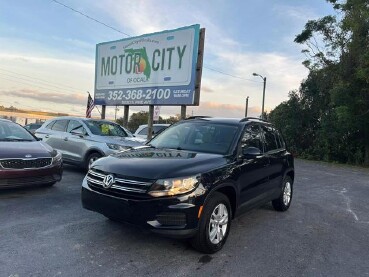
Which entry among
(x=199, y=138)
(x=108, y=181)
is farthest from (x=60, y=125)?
(x=108, y=181)

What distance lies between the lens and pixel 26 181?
6801 mm

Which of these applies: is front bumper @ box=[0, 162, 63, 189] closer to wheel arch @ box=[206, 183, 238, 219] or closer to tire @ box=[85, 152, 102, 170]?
tire @ box=[85, 152, 102, 170]

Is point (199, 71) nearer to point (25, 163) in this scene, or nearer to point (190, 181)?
point (25, 163)

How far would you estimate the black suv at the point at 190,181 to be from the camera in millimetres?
4184

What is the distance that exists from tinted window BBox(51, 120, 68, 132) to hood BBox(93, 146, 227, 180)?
612 centimetres

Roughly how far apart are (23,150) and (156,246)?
12.1 ft

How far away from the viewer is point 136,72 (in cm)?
1512

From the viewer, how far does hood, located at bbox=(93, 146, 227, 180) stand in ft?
14.1

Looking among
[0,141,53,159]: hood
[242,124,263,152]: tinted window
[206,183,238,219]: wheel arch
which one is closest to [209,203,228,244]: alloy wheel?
[206,183,238,219]: wheel arch

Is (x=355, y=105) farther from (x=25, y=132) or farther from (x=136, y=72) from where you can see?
(x=25, y=132)

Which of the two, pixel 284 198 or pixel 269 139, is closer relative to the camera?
pixel 269 139

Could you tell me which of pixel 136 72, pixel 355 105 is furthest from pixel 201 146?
pixel 355 105

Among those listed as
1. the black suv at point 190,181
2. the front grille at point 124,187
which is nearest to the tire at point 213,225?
the black suv at point 190,181

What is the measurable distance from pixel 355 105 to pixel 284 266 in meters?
18.8
